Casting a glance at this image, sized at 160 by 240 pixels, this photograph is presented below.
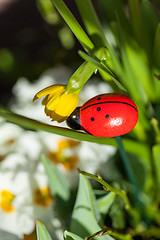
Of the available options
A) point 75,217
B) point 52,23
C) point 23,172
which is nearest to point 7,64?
point 52,23

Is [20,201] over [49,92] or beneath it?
beneath

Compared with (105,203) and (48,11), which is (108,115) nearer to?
(105,203)

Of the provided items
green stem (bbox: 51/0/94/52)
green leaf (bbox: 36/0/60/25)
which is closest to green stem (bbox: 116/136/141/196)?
green stem (bbox: 51/0/94/52)

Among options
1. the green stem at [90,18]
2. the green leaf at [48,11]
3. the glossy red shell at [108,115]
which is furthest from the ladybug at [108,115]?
the green leaf at [48,11]

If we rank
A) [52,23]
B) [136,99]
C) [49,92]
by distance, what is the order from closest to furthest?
[49,92]
[136,99]
[52,23]

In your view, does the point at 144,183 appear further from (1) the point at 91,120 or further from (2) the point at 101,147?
(1) the point at 91,120

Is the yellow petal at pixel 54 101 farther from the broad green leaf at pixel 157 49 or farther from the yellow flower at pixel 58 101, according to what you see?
the broad green leaf at pixel 157 49

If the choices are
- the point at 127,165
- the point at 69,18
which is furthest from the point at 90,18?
the point at 127,165
